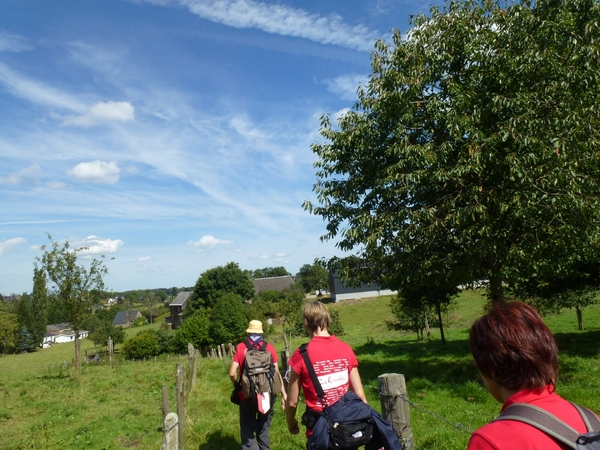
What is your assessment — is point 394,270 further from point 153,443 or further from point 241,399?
point 153,443

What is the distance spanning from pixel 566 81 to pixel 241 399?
8.55 m

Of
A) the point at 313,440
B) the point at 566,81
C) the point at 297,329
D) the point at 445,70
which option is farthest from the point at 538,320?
the point at 297,329

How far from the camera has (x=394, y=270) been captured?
10336 mm

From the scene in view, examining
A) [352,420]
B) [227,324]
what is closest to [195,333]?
[227,324]

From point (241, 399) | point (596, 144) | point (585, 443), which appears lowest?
point (241, 399)

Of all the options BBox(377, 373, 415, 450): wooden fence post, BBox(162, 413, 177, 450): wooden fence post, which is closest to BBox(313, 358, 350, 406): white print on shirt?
BBox(377, 373, 415, 450): wooden fence post

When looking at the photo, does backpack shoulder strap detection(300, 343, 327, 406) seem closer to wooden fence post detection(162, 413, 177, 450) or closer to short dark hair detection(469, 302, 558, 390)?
wooden fence post detection(162, 413, 177, 450)

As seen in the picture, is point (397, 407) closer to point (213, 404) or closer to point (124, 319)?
point (213, 404)

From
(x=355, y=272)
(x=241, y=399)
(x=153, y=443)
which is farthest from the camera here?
(x=355, y=272)

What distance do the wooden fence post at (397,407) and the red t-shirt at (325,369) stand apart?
50cm

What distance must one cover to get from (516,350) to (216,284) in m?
62.1

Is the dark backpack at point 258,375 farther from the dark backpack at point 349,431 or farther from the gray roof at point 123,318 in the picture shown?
the gray roof at point 123,318

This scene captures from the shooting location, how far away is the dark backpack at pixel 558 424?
1.37 meters

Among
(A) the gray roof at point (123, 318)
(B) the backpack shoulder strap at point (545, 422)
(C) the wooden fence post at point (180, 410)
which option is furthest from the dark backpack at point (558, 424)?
(A) the gray roof at point (123, 318)
